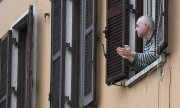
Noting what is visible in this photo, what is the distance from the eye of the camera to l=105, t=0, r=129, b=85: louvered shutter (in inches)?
349

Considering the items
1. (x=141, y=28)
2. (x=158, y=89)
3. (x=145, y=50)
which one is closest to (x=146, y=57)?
(x=145, y=50)

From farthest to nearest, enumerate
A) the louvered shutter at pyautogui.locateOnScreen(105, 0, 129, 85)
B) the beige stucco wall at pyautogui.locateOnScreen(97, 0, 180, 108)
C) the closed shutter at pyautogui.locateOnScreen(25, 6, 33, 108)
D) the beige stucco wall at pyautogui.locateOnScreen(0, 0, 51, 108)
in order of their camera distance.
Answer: the closed shutter at pyautogui.locateOnScreen(25, 6, 33, 108)
the beige stucco wall at pyautogui.locateOnScreen(0, 0, 51, 108)
the louvered shutter at pyautogui.locateOnScreen(105, 0, 129, 85)
the beige stucco wall at pyautogui.locateOnScreen(97, 0, 180, 108)

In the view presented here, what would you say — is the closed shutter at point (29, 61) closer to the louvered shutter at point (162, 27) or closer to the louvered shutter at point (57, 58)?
the louvered shutter at point (57, 58)

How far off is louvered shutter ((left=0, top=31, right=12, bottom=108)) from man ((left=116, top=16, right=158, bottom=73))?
15.0ft

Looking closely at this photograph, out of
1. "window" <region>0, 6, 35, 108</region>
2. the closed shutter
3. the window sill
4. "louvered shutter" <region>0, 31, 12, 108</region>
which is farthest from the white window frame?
"louvered shutter" <region>0, 31, 12, 108</region>

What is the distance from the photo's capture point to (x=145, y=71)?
8.23m

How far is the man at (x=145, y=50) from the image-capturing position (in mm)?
8203

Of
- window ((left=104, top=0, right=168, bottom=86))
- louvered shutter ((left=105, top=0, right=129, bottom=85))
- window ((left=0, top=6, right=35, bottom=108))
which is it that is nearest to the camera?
window ((left=104, top=0, right=168, bottom=86))

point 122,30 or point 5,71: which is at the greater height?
point 122,30

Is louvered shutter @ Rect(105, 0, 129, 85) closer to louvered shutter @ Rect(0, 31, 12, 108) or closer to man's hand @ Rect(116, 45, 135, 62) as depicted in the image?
man's hand @ Rect(116, 45, 135, 62)

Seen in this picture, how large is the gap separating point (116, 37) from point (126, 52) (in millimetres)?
700

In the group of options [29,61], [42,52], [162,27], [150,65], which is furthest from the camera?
[29,61]

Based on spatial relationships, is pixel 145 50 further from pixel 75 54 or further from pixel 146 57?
pixel 75 54

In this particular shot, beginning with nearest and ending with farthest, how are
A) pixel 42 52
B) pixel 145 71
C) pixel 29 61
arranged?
pixel 145 71 < pixel 42 52 < pixel 29 61
